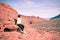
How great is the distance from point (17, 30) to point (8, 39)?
258 centimetres

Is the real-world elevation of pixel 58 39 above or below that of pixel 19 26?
below

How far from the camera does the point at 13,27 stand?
9.49 meters

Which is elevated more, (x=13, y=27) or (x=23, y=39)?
(x=13, y=27)

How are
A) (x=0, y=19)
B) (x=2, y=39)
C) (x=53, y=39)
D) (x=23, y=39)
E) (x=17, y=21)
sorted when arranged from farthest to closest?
(x=0, y=19)
(x=17, y=21)
(x=53, y=39)
(x=23, y=39)
(x=2, y=39)

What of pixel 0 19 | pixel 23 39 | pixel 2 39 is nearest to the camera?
pixel 2 39

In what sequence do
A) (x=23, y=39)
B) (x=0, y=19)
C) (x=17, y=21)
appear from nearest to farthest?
(x=23, y=39) < (x=17, y=21) < (x=0, y=19)

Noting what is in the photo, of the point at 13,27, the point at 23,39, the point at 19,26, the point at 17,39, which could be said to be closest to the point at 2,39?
the point at 17,39

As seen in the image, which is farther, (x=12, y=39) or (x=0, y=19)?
(x=0, y=19)

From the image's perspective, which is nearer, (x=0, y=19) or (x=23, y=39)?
(x=23, y=39)

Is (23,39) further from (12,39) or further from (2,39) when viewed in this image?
(2,39)

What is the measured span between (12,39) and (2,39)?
27.2 inches

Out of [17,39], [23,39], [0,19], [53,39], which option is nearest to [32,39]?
[23,39]

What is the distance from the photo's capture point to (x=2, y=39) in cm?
730

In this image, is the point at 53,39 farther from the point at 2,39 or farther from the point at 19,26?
the point at 2,39
